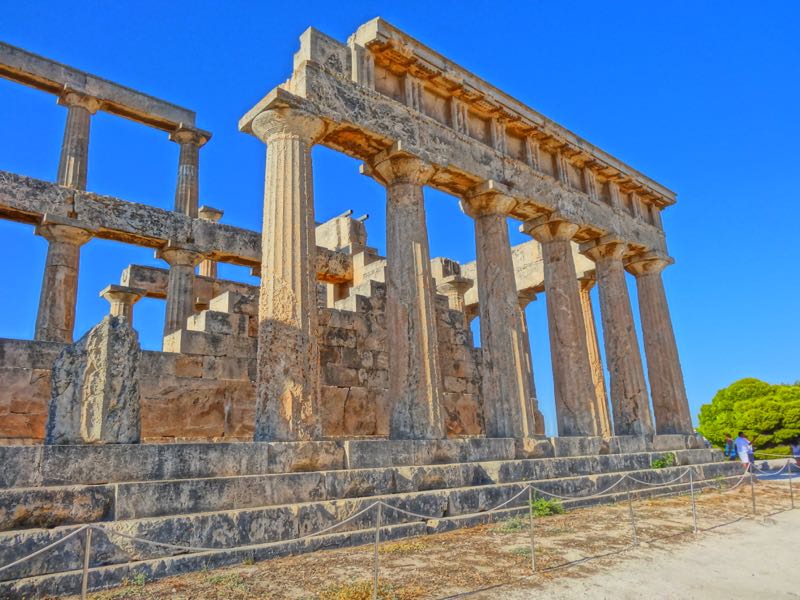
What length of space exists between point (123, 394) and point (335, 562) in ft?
9.89

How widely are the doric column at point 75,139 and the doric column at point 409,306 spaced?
10609 millimetres

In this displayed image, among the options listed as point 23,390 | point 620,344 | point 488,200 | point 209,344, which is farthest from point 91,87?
point 620,344

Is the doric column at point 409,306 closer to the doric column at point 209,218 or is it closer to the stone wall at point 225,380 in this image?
the stone wall at point 225,380

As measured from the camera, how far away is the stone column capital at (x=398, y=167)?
432 inches

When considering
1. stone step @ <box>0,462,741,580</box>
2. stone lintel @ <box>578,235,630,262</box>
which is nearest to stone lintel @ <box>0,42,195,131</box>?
stone lintel @ <box>578,235,630,262</box>

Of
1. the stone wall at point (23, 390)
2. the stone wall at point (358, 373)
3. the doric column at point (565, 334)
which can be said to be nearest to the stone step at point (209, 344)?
the stone wall at point (358, 373)

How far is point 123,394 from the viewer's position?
659 centimetres

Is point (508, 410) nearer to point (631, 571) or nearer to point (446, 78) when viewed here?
point (631, 571)

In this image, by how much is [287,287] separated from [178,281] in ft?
29.0

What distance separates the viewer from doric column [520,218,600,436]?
1312cm

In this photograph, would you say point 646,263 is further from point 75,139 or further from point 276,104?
point 75,139

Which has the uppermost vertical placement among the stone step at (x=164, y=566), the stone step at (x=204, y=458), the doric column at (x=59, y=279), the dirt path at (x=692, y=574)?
the doric column at (x=59, y=279)

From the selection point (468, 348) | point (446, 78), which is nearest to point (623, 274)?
point (468, 348)

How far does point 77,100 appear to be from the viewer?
1798 centimetres
